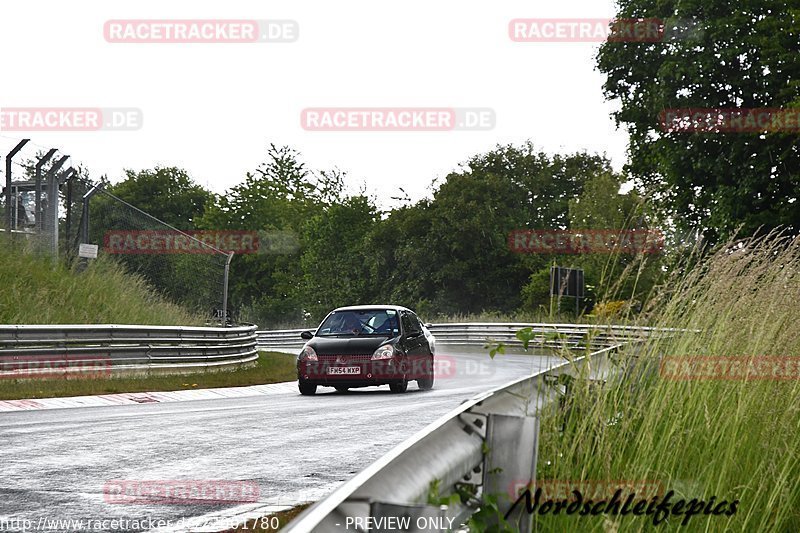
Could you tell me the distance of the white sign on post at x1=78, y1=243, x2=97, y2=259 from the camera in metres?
20.4

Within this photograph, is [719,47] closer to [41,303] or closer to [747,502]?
[41,303]

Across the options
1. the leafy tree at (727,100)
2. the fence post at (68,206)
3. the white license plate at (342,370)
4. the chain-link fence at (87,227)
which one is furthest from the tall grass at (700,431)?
the leafy tree at (727,100)

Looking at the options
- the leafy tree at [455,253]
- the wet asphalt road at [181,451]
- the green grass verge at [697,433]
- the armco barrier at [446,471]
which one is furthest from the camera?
the leafy tree at [455,253]

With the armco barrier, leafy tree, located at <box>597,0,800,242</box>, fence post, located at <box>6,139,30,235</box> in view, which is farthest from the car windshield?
leafy tree, located at <box>597,0,800,242</box>

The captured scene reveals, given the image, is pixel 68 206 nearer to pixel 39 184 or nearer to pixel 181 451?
pixel 39 184

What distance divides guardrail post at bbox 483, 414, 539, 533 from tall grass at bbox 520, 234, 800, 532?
0.58m

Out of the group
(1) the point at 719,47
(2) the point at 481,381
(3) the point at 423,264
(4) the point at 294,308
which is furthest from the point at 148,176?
(2) the point at 481,381

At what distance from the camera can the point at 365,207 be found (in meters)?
72.1

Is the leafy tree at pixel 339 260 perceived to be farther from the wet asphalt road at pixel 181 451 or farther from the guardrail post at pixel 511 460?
the guardrail post at pixel 511 460

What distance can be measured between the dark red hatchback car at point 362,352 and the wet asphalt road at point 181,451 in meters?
1.95

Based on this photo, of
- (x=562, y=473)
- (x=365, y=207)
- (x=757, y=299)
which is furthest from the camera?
(x=365, y=207)

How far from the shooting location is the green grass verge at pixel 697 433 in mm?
4609

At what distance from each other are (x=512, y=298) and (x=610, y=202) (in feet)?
46.4

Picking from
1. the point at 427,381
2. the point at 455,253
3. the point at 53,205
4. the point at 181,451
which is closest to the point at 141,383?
the point at 53,205
